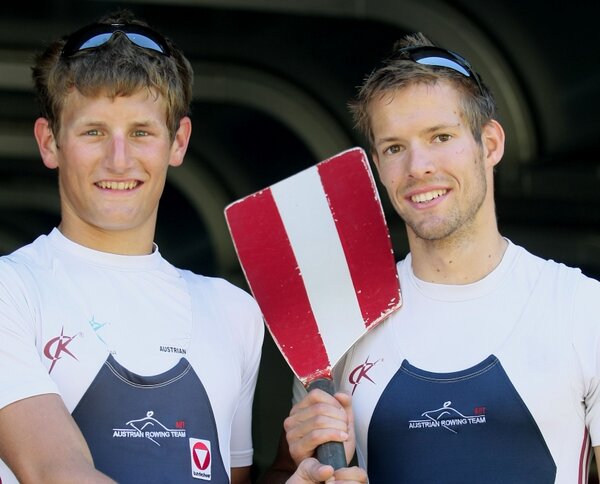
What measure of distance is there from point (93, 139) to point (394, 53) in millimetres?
751

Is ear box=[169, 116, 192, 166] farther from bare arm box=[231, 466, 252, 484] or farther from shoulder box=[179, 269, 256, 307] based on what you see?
bare arm box=[231, 466, 252, 484]

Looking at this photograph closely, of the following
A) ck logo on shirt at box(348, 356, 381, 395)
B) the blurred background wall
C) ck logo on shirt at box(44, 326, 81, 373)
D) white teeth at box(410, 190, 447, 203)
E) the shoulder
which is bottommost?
ck logo on shirt at box(348, 356, 381, 395)

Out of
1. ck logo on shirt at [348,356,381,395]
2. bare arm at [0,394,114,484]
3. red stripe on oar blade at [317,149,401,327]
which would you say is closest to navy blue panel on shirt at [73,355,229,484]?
bare arm at [0,394,114,484]

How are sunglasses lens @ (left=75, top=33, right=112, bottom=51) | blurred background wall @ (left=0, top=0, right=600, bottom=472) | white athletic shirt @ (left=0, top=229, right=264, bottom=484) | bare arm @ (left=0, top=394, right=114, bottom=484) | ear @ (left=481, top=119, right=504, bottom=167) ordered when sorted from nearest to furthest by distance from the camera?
bare arm @ (left=0, top=394, right=114, bottom=484) < white athletic shirt @ (left=0, top=229, right=264, bottom=484) < sunglasses lens @ (left=75, top=33, right=112, bottom=51) < ear @ (left=481, top=119, right=504, bottom=167) < blurred background wall @ (left=0, top=0, right=600, bottom=472)

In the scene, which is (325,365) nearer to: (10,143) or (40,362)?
(40,362)

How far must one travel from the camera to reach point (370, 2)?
5809mm

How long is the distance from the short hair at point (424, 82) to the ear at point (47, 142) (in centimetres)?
74

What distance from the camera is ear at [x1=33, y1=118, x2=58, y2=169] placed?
281 centimetres

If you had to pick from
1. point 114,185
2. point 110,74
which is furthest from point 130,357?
point 110,74

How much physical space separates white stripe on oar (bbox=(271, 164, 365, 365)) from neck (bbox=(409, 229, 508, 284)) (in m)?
0.23

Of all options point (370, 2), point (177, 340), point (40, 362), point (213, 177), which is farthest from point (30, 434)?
point (213, 177)

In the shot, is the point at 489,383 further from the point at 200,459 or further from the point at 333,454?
the point at 200,459

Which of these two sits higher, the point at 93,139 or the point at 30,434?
the point at 93,139

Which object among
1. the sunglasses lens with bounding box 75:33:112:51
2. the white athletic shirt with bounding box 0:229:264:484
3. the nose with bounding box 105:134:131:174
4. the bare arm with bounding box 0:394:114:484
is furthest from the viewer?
the sunglasses lens with bounding box 75:33:112:51
